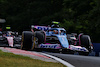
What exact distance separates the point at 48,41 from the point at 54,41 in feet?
1.71

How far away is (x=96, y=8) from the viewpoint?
32.3 m

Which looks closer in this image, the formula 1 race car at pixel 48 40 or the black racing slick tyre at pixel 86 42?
the formula 1 race car at pixel 48 40

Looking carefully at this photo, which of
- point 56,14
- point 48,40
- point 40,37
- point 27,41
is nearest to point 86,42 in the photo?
point 48,40

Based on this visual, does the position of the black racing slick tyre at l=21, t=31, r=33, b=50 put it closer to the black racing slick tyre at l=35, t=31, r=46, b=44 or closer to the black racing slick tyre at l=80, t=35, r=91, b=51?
the black racing slick tyre at l=35, t=31, r=46, b=44

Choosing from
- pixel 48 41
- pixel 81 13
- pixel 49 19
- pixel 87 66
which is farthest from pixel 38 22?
pixel 87 66

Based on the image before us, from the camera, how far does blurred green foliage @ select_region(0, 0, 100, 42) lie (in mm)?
33875

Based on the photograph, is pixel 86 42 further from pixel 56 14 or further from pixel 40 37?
pixel 56 14

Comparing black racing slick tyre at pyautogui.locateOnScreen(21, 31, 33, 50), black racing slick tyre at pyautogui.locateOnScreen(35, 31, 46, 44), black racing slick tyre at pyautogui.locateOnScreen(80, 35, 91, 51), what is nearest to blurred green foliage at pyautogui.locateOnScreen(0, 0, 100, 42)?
black racing slick tyre at pyautogui.locateOnScreen(80, 35, 91, 51)

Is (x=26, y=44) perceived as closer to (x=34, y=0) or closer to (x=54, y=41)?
(x=54, y=41)

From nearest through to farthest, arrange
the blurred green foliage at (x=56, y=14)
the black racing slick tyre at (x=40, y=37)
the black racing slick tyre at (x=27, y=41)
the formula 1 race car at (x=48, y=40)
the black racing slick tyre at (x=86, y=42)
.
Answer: the formula 1 race car at (x=48, y=40) → the black racing slick tyre at (x=86, y=42) → the black racing slick tyre at (x=40, y=37) → the black racing slick tyre at (x=27, y=41) → the blurred green foliage at (x=56, y=14)

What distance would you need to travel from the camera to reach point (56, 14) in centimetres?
4500

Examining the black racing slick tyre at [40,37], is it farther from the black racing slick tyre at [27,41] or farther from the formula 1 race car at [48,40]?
the black racing slick tyre at [27,41]

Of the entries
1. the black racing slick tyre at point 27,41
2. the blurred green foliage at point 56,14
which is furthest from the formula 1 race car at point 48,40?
the blurred green foliage at point 56,14

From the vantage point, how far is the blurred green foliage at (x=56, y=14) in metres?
33.9
